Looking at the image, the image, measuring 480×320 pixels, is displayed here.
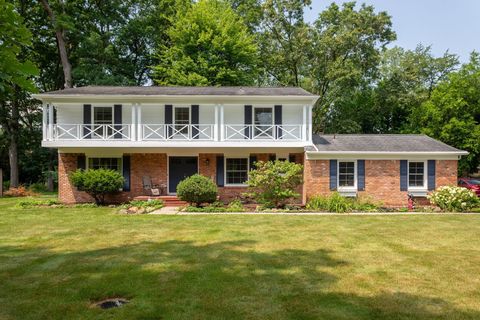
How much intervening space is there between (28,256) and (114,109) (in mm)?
11597

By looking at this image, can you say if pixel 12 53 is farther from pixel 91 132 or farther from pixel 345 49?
pixel 345 49

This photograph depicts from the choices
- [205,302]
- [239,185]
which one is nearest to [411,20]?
[239,185]

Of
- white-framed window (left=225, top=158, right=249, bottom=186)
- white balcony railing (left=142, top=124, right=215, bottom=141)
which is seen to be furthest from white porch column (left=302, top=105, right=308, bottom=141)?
white balcony railing (left=142, top=124, right=215, bottom=141)

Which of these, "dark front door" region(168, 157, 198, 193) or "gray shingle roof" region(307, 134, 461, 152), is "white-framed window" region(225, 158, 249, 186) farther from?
"gray shingle roof" region(307, 134, 461, 152)

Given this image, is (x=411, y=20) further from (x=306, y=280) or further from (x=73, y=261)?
(x=73, y=261)

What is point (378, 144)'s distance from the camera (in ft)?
57.6

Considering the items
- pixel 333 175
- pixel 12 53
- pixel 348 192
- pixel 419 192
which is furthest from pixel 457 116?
pixel 12 53

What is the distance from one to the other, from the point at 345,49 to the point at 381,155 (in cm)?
1637

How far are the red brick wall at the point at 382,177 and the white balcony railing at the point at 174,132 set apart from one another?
6.55ft

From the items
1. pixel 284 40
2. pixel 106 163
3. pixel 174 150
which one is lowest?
pixel 106 163

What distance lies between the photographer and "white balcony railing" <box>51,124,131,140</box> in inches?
683

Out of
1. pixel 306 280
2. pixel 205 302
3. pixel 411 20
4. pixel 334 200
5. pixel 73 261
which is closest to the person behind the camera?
pixel 205 302

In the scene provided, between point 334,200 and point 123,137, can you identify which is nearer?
point 334,200

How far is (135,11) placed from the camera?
31.8 metres
